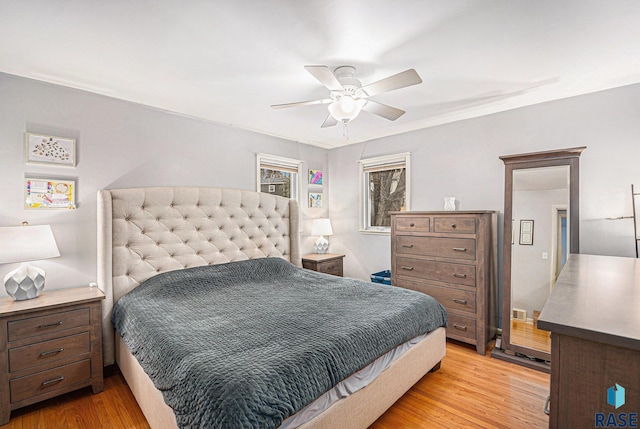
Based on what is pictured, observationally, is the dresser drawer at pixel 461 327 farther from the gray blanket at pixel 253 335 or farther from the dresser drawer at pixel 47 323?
the dresser drawer at pixel 47 323

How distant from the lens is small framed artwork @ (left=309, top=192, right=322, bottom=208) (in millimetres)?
4547

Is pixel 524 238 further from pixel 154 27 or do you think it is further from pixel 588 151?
pixel 154 27

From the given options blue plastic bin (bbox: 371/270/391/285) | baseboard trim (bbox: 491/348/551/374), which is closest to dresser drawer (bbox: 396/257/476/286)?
blue plastic bin (bbox: 371/270/391/285)

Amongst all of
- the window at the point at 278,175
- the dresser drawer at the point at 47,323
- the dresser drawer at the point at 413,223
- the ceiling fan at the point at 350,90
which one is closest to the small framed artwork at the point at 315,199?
the window at the point at 278,175

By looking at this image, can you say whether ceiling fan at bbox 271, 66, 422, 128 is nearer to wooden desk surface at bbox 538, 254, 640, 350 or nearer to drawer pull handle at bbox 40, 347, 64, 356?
wooden desk surface at bbox 538, 254, 640, 350

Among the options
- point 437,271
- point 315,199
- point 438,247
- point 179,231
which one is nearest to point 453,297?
point 437,271

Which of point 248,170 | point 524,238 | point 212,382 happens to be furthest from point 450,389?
point 248,170

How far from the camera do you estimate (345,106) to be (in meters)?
2.20

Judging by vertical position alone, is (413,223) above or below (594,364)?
above

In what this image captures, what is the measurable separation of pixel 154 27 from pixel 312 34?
0.93m

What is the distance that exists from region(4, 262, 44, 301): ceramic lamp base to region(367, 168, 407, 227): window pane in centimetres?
363

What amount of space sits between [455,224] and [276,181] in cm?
233

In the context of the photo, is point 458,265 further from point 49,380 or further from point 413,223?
point 49,380

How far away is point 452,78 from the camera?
2480 millimetres
